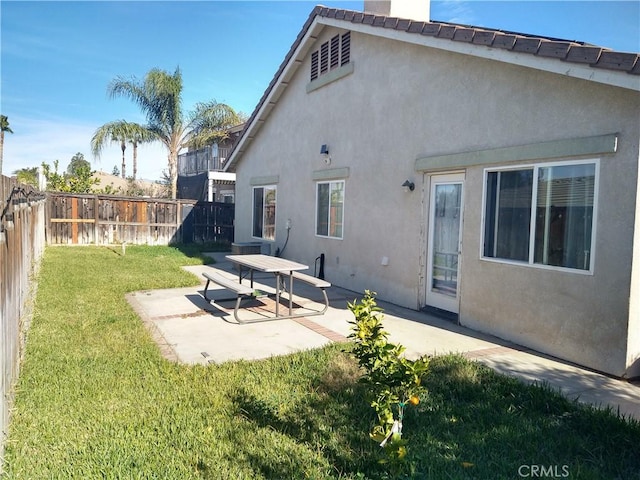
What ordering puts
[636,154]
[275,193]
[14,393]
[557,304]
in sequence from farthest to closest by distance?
[275,193] → [557,304] → [636,154] → [14,393]

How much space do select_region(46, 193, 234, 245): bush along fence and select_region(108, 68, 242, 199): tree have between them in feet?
22.7

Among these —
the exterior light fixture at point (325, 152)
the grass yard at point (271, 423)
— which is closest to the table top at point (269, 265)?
the grass yard at point (271, 423)

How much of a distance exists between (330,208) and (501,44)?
5699 millimetres

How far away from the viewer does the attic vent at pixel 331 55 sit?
401 inches

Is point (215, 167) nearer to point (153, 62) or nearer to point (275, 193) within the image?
Answer: point (153, 62)

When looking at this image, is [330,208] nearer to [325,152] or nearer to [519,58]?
[325,152]

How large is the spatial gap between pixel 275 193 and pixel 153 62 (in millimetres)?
13574

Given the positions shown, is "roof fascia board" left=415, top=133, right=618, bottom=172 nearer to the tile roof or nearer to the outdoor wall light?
the outdoor wall light

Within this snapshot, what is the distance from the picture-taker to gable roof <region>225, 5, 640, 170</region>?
4.66m

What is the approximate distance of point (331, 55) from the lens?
10797 mm

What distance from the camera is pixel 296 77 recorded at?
1242cm

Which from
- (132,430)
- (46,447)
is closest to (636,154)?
(132,430)

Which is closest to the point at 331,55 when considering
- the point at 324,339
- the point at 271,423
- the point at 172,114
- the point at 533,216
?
the point at 533,216

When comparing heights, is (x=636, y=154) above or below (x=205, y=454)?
above
